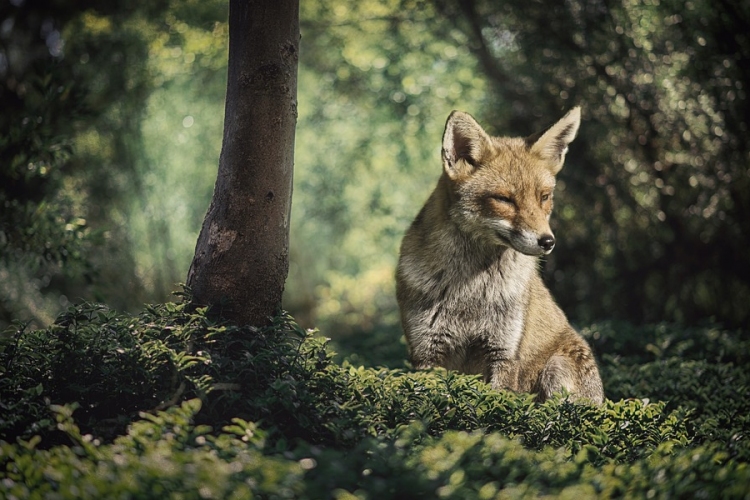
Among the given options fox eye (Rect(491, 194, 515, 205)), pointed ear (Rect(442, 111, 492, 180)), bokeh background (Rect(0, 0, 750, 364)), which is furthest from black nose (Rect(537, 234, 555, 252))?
bokeh background (Rect(0, 0, 750, 364))

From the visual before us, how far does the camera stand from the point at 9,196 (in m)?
6.41

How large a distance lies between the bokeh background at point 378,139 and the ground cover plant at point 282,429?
1303 millimetres

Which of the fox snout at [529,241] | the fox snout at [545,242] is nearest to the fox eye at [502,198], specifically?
the fox snout at [529,241]

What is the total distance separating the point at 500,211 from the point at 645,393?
245 centimetres

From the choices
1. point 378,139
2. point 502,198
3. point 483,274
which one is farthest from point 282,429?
point 378,139

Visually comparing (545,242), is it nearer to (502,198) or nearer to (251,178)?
(502,198)

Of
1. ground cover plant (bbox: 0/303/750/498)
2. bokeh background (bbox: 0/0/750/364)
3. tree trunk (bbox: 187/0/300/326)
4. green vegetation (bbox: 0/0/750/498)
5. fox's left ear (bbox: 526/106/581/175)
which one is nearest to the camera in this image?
ground cover plant (bbox: 0/303/750/498)

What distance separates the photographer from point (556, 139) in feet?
16.6

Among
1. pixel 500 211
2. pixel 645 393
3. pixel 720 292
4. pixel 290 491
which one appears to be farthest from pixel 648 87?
pixel 290 491

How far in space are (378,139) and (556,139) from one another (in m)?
9.65

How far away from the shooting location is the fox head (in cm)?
446

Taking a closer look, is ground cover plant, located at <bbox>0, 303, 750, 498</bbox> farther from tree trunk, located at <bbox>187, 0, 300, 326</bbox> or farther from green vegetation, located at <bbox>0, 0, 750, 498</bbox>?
tree trunk, located at <bbox>187, 0, 300, 326</bbox>

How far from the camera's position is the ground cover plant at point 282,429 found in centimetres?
272

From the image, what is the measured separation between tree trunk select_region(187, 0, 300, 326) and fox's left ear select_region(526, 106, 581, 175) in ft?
5.93
